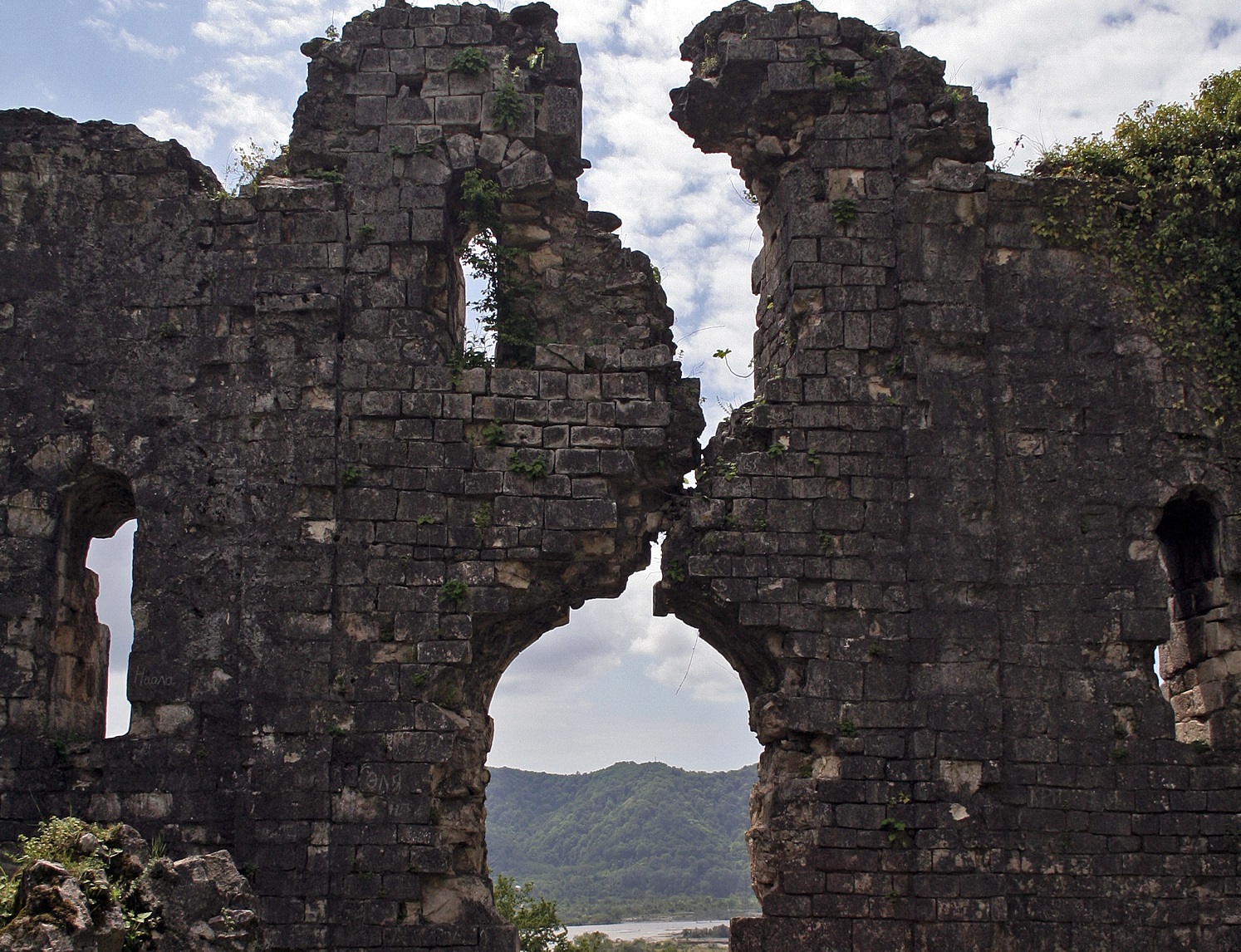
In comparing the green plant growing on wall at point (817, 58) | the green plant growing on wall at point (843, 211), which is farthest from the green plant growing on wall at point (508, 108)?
the green plant growing on wall at point (843, 211)

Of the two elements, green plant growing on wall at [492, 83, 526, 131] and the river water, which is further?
the river water

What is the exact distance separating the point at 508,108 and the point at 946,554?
5.20 meters

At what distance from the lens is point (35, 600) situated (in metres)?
9.93

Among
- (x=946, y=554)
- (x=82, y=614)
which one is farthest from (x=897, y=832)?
(x=82, y=614)

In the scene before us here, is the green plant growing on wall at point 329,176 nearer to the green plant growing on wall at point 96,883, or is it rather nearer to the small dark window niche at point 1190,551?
the green plant growing on wall at point 96,883

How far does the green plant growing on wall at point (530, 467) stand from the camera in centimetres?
998

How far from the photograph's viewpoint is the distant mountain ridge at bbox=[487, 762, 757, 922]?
136 feet

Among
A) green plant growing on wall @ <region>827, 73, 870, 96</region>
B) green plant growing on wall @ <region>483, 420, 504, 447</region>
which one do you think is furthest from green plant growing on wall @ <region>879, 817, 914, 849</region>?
green plant growing on wall @ <region>827, 73, 870, 96</region>

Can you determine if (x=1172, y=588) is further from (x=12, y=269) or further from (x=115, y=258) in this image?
(x=12, y=269)

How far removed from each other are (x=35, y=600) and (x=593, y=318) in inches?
197

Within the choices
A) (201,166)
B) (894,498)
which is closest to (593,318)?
(894,498)

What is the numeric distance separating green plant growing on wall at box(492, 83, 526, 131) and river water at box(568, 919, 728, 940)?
20.9 m

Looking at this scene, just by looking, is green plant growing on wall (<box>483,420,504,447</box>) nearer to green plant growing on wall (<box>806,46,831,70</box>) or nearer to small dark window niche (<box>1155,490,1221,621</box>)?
green plant growing on wall (<box>806,46,831,70</box>)

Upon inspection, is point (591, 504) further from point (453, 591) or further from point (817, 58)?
point (817, 58)
